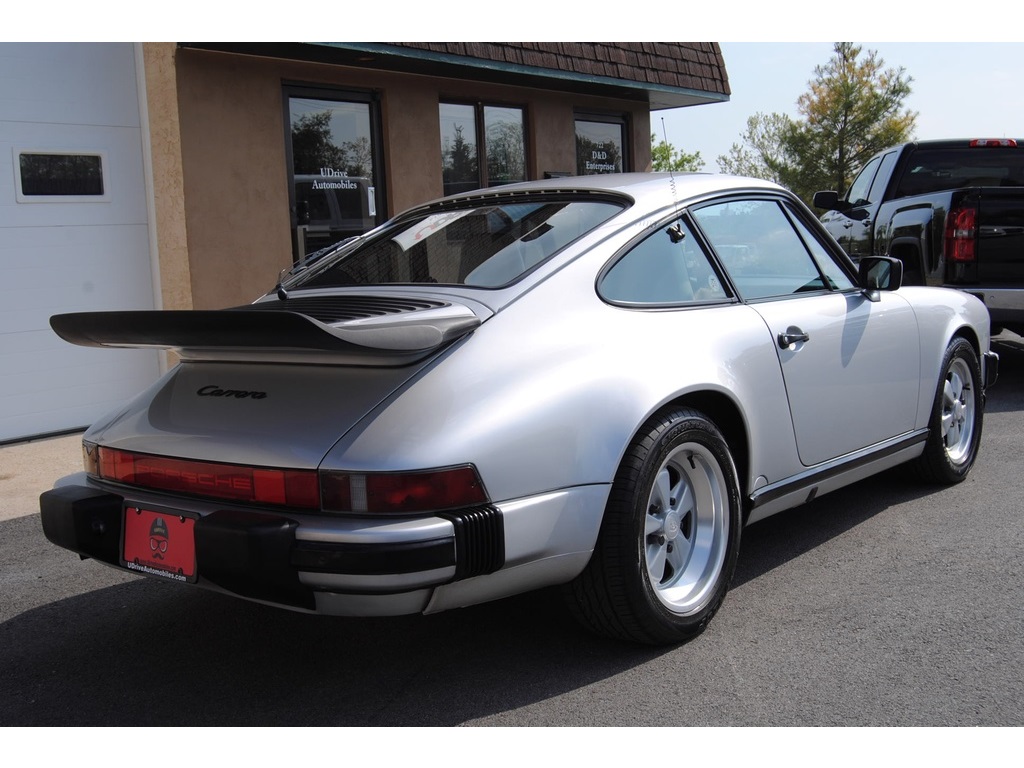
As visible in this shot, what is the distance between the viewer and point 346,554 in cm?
260

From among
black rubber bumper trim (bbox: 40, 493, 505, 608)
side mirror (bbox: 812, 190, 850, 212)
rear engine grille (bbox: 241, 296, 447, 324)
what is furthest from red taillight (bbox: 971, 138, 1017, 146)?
black rubber bumper trim (bbox: 40, 493, 505, 608)

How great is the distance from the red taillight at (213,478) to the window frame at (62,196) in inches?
176

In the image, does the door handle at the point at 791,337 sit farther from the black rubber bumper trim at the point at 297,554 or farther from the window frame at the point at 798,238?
the black rubber bumper trim at the point at 297,554

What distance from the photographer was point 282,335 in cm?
267

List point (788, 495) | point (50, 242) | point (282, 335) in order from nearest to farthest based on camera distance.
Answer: point (282, 335), point (788, 495), point (50, 242)

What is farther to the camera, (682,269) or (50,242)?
(50,242)

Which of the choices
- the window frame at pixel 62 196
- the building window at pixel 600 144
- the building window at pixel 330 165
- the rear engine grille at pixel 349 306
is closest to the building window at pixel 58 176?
the window frame at pixel 62 196

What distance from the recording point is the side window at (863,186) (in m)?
9.95

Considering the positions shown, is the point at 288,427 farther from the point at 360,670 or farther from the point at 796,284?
the point at 796,284

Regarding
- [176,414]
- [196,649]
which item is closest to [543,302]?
[176,414]

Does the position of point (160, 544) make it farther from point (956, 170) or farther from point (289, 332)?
point (956, 170)

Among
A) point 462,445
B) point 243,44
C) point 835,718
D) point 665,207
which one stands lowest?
point 835,718

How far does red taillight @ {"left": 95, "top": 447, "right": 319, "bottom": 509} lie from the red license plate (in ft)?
0.32

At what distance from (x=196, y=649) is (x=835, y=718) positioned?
6.78 ft
